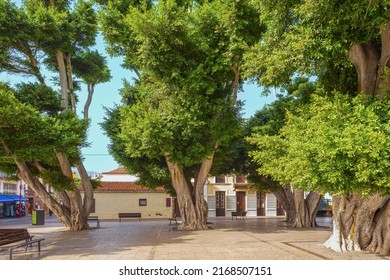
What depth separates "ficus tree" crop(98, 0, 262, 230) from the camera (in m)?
13.9

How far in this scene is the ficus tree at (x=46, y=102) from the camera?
1291cm

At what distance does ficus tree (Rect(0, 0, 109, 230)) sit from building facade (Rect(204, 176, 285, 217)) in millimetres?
14221

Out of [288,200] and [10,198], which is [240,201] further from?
[10,198]

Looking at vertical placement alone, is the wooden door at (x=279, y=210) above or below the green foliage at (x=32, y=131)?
below

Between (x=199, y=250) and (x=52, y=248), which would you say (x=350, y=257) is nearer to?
(x=199, y=250)

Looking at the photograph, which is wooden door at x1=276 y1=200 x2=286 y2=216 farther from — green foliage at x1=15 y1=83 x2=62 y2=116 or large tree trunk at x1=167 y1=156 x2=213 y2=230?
green foliage at x1=15 y1=83 x2=62 y2=116

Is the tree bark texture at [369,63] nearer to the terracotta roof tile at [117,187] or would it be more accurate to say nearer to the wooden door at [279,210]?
the terracotta roof tile at [117,187]

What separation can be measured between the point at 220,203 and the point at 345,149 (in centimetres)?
2503

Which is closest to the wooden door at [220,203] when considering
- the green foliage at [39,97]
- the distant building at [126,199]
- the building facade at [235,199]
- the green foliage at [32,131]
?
the building facade at [235,199]

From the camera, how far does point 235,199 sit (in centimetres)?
3189

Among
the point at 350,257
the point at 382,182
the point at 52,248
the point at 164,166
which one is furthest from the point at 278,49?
the point at 164,166

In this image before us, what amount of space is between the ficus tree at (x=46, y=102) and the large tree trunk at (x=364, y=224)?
8.73 metres

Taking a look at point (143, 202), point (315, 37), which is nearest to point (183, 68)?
point (315, 37)

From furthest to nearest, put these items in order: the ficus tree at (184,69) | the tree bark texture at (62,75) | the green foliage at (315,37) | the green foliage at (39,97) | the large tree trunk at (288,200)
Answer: the large tree trunk at (288,200) < the tree bark texture at (62,75) < the green foliage at (39,97) < the ficus tree at (184,69) < the green foliage at (315,37)
